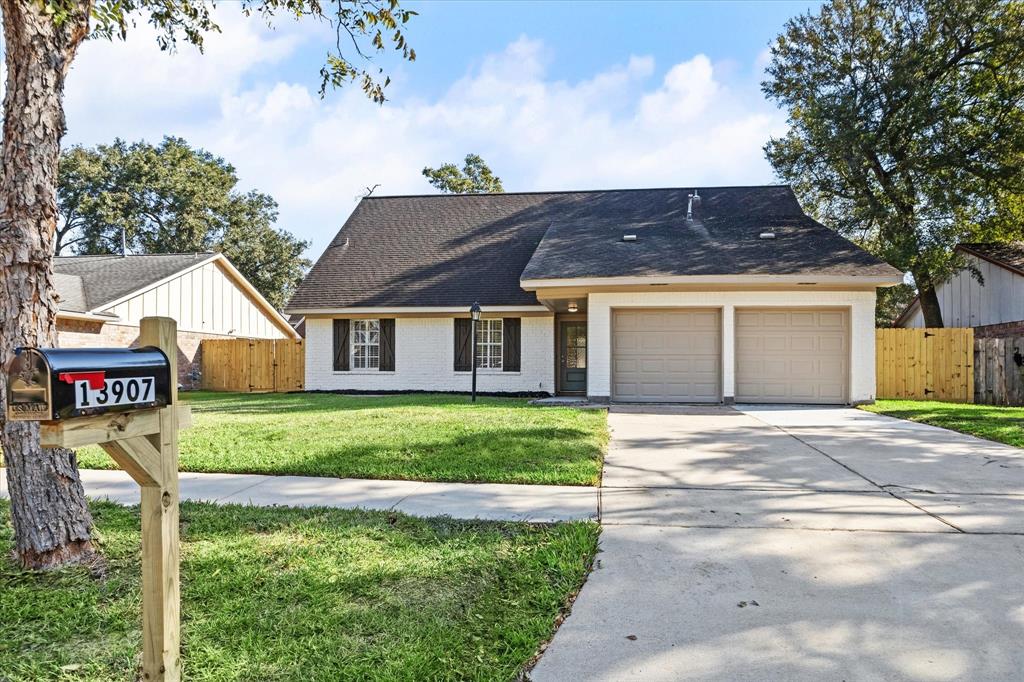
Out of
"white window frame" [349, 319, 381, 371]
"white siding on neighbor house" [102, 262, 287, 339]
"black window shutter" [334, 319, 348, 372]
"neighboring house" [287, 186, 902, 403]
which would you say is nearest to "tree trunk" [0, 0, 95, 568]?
"neighboring house" [287, 186, 902, 403]

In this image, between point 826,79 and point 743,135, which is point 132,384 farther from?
point 826,79

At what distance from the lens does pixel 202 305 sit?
20844 millimetres

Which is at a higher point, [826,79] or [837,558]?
[826,79]

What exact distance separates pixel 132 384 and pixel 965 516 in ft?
16.7

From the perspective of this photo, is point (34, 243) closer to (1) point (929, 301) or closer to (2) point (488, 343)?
(2) point (488, 343)

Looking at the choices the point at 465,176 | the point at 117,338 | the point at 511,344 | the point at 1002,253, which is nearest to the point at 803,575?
the point at 511,344

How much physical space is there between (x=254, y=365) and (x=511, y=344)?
9.06 metres

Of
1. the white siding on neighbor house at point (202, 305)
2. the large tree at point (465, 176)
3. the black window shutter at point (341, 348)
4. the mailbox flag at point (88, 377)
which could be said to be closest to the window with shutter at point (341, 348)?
the black window shutter at point (341, 348)

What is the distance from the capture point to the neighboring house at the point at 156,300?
54.9 ft

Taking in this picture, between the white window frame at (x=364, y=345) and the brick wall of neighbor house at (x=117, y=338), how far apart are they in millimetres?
4319

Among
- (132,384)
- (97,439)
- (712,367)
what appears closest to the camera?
(97,439)

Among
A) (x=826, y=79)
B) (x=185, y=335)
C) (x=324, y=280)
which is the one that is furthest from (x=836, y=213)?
(x=185, y=335)

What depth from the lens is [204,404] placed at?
525 inches

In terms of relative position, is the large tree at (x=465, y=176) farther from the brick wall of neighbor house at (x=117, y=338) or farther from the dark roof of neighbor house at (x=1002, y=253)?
the dark roof of neighbor house at (x=1002, y=253)
